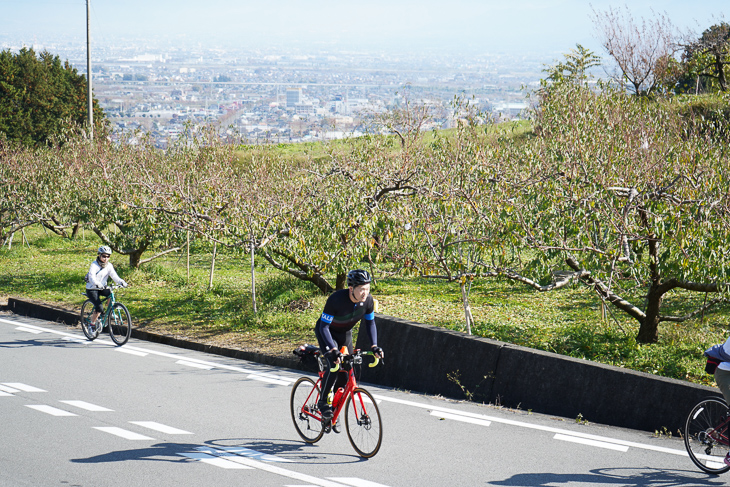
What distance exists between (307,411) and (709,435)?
3709 millimetres

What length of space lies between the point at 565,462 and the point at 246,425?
11.1 feet

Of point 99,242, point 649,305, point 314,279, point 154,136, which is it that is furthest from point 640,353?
point 99,242

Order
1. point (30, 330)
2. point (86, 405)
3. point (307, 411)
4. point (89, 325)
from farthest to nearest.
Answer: point (30, 330)
point (89, 325)
point (86, 405)
point (307, 411)

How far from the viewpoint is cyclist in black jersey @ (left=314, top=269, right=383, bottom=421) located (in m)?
6.43

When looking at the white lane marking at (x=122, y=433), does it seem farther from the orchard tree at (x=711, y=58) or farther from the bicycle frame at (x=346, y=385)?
the orchard tree at (x=711, y=58)

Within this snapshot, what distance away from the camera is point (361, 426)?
6441 mm

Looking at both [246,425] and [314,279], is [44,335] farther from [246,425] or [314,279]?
[246,425]

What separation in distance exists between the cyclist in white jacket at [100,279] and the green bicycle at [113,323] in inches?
4.9

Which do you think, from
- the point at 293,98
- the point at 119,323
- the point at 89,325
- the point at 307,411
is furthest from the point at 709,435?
the point at 293,98

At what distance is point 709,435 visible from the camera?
19.5 ft

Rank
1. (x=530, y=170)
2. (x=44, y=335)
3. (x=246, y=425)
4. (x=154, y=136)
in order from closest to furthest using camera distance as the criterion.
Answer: (x=246, y=425)
(x=530, y=170)
(x=44, y=335)
(x=154, y=136)

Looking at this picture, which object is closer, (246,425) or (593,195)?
(246,425)

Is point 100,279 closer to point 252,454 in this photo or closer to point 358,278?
point 252,454

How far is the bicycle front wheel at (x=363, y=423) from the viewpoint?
634cm
